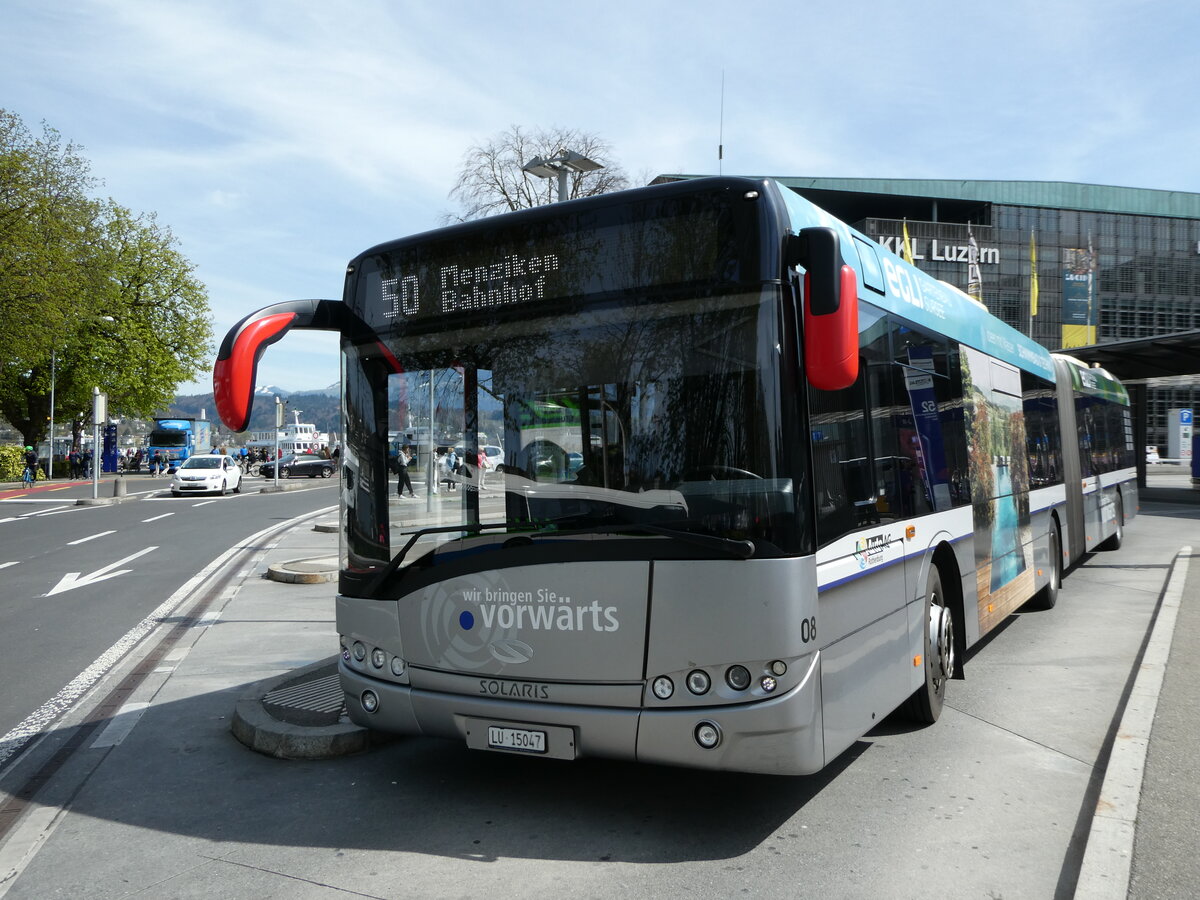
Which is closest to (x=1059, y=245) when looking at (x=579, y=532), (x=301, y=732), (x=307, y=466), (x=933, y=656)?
(x=307, y=466)

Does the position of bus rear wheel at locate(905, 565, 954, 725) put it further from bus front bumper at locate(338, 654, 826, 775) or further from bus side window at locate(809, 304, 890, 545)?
bus front bumper at locate(338, 654, 826, 775)

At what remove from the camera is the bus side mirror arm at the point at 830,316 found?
3.83 metres

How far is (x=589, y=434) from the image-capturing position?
4316 millimetres

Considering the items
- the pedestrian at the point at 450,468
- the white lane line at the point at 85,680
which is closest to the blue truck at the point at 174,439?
the white lane line at the point at 85,680

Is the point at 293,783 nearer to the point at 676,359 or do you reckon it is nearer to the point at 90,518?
the point at 676,359

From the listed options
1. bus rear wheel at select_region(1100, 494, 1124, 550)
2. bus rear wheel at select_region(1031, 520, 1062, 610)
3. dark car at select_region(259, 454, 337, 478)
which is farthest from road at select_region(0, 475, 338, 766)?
dark car at select_region(259, 454, 337, 478)

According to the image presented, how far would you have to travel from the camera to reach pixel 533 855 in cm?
416

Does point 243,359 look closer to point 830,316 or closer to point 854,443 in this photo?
point 830,316

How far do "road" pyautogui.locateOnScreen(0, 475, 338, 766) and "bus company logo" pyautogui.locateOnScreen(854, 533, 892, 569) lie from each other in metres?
5.44

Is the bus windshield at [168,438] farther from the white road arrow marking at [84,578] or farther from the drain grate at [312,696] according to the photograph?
the drain grate at [312,696]

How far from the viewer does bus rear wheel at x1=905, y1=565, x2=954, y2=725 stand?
584cm

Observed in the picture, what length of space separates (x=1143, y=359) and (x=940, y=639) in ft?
87.1

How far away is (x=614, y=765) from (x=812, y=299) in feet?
9.45

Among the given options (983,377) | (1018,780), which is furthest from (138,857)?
(983,377)
